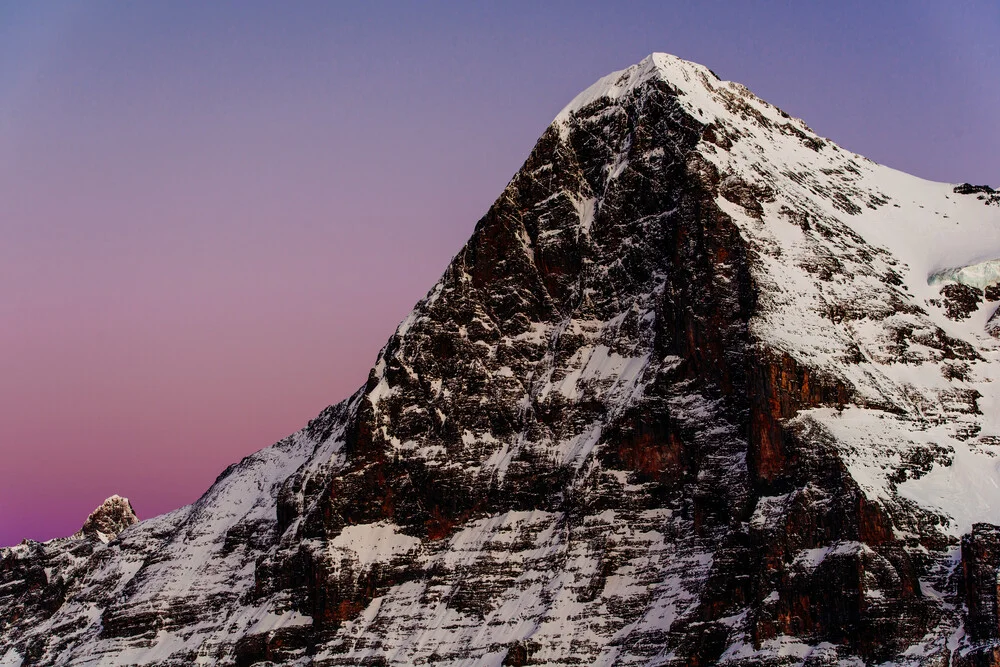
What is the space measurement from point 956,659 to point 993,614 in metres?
6.20

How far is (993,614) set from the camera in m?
200

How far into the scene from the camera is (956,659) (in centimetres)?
19888
